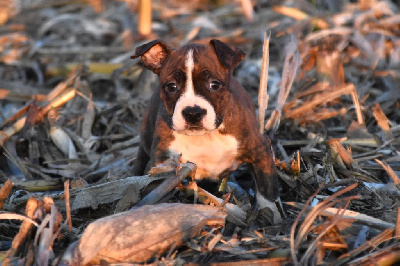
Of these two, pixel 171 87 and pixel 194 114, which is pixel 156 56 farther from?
pixel 194 114

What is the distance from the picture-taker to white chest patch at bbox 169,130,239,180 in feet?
16.6

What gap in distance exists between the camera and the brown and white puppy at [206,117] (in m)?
4.73

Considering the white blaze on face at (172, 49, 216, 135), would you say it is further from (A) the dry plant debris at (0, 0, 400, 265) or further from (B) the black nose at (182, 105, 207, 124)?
(A) the dry plant debris at (0, 0, 400, 265)

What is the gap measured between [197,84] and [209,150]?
595mm

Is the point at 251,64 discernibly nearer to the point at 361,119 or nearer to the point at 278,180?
the point at 361,119

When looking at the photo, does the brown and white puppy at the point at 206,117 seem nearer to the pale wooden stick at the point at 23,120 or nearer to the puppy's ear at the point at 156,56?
the puppy's ear at the point at 156,56

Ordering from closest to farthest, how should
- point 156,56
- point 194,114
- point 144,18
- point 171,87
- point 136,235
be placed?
point 136,235, point 194,114, point 171,87, point 156,56, point 144,18

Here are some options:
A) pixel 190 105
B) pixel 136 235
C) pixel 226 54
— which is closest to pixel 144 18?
pixel 226 54

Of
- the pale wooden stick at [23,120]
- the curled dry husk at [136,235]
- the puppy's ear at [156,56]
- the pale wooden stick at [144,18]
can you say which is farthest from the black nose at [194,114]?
the pale wooden stick at [144,18]

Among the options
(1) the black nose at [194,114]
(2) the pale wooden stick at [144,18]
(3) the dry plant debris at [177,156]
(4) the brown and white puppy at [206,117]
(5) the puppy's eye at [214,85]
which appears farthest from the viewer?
(2) the pale wooden stick at [144,18]

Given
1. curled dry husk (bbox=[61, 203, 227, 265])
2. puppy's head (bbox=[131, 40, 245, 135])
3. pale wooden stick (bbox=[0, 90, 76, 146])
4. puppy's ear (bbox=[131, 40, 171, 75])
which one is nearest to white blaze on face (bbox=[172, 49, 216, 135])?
puppy's head (bbox=[131, 40, 245, 135])

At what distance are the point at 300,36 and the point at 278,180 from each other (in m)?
3.16

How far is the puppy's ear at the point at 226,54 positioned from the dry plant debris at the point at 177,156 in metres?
0.71

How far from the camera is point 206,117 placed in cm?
464
